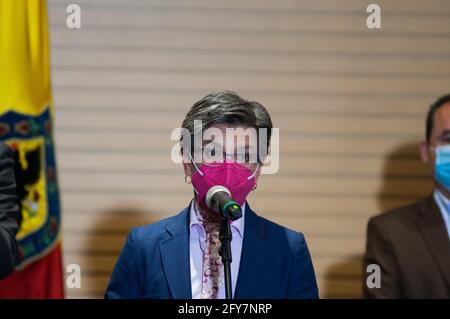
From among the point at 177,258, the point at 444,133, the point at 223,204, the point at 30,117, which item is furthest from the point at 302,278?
the point at 30,117

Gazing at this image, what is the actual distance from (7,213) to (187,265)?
0.64m

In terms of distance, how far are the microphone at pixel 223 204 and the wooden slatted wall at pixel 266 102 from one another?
1.61 meters

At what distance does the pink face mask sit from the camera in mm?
2139

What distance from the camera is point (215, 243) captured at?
7.41 ft

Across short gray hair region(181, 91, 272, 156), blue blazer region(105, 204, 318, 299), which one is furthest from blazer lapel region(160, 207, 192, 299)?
short gray hair region(181, 91, 272, 156)

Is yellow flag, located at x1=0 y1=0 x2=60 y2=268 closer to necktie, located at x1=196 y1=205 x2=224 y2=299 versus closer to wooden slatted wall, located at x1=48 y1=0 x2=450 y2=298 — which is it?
wooden slatted wall, located at x1=48 y1=0 x2=450 y2=298

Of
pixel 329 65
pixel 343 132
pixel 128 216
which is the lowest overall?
pixel 128 216

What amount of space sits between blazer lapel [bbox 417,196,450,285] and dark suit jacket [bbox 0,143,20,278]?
59.6 inches

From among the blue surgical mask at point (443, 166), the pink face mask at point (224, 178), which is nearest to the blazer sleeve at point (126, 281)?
the pink face mask at point (224, 178)

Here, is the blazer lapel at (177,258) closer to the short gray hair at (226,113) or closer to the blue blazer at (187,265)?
the blue blazer at (187,265)

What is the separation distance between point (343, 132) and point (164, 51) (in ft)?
3.23

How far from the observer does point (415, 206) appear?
2713 mm

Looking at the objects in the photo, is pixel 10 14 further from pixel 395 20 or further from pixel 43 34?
pixel 395 20
